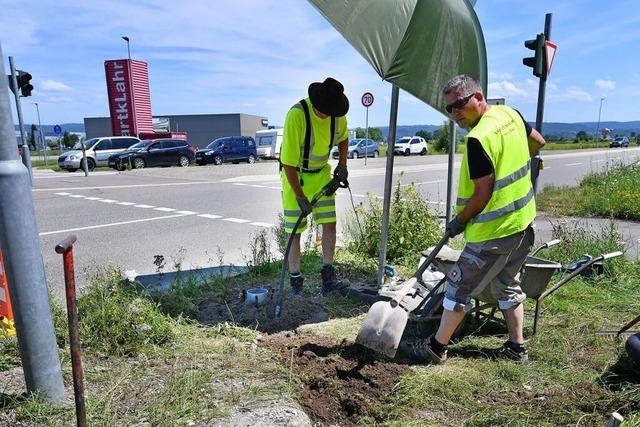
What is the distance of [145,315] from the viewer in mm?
3445

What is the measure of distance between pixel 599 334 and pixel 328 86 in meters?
2.92

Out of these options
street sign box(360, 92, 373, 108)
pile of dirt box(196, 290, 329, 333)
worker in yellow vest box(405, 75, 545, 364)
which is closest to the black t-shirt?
worker in yellow vest box(405, 75, 545, 364)

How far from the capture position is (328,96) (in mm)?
4004

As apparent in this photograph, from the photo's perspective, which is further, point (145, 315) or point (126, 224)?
point (126, 224)

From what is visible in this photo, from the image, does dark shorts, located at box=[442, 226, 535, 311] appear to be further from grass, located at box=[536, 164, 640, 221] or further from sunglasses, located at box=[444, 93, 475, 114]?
grass, located at box=[536, 164, 640, 221]

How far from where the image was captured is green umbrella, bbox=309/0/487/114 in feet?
11.3

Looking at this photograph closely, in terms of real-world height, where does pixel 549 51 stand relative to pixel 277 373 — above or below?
above

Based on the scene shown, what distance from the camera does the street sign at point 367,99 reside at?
22859mm

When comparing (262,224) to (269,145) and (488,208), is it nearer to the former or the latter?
(488,208)

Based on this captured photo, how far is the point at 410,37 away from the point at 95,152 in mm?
23368

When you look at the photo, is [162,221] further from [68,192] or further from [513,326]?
[513,326]

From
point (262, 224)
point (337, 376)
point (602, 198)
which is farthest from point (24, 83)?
point (602, 198)

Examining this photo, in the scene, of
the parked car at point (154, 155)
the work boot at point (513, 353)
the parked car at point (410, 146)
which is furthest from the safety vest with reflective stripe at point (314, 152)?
the parked car at point (410, 146)

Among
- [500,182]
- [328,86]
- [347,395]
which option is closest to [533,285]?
[500,182]
